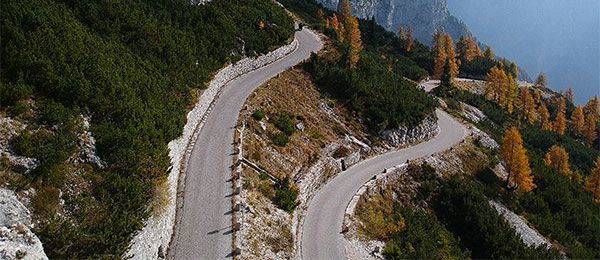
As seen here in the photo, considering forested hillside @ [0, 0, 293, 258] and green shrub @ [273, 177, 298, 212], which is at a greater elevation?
forested hillside @ [0, 0, 293, 258]

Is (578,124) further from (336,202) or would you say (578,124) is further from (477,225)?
(336,202)

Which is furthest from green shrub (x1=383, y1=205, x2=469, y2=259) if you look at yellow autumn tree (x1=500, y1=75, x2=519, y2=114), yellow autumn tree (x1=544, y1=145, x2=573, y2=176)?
yellow autumn tree (x1=500, y1=75, x2=519, y2=114)

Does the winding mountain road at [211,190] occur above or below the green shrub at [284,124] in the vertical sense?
below

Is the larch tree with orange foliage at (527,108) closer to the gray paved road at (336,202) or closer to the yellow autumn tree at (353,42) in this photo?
the yellow autumn tree at (353,42)

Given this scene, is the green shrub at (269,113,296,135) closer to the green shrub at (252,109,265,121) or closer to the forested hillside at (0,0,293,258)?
the green shrub at (252,109,265,121)

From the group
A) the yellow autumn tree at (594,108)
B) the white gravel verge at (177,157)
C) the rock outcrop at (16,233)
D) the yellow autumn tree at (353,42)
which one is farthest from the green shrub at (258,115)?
the yellow autumn tree at (594,108)
